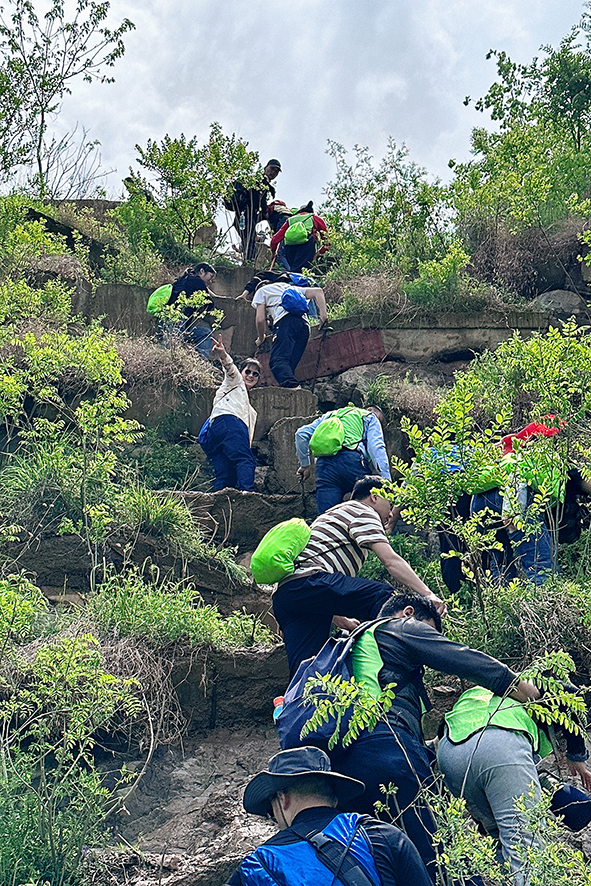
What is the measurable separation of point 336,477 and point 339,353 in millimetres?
4946

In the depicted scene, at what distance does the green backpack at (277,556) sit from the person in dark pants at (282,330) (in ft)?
19.9

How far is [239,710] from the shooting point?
24.5ft

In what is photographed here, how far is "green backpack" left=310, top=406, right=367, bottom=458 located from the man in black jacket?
399cm

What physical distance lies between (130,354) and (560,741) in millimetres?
7449

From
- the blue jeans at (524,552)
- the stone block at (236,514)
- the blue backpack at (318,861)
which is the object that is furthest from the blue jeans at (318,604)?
the stone block at (236,514)

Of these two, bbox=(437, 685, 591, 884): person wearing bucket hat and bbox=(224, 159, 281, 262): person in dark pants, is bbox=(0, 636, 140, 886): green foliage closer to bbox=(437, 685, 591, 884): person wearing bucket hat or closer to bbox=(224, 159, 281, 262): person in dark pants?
bbox=(437, 685, 591, 884): person wearing bucket hat

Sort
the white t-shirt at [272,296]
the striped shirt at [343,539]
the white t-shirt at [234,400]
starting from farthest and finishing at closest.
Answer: the white t-shirt at [272,296], the white t-shirt at [234,400], the striped shirt at [343,539]

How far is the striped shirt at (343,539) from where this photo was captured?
21.2ft

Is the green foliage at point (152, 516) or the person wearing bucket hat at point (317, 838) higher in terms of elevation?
the green foliage at point (152, 516)

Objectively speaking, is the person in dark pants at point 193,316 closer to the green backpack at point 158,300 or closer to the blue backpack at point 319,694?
the green backpack at point 158,300

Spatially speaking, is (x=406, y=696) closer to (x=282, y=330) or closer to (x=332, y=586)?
(x=332, y=586)

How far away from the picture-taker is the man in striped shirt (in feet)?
20.4

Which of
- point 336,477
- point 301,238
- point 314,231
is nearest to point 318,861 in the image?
point 336,477

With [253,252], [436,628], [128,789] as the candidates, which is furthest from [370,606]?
[253,252]
